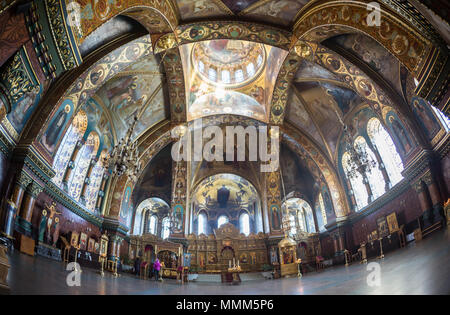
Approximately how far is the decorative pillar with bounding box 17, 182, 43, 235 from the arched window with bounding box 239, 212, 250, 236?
15234mm

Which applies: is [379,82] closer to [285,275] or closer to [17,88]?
[285,275]

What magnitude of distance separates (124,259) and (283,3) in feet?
47.2

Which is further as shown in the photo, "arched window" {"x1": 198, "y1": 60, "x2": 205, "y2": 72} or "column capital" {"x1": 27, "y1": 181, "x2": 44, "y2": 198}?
"arched window" {"x1": 198, "y1": 60, "x2": 205, "y2": 72}

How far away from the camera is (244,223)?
21719mm

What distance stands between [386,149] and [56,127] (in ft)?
44.7

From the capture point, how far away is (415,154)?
32.9ft

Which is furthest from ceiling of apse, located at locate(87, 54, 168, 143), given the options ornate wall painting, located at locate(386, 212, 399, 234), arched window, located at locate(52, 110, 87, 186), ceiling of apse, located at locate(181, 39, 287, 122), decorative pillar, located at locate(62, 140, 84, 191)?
ornate wall painting, located at locate(386, 212, 399, 234)

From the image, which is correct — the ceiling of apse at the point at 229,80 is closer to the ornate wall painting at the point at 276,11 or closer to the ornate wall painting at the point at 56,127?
the ornate wall painting at the point at 276,11

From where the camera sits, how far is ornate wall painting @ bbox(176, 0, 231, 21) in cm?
982

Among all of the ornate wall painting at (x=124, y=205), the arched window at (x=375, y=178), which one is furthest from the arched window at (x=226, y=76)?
the ornate wall painting at (x=124, y=205)

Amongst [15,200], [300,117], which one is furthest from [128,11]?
[300,117]

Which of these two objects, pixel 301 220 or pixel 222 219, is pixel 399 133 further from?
pixel 222 219

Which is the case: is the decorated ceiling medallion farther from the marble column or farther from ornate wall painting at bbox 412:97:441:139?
ornate wall painting at bbox 412:97:441:139

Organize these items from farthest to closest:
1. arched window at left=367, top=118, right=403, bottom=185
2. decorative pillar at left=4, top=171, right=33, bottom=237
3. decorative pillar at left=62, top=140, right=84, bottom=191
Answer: arched window at left=367, top=118, right=403, bottom=185 < decorative pillar at left=62, top=140, right=84, bottom=191 < decorative pillar at left=4, top=171, right=33, bottom=237
